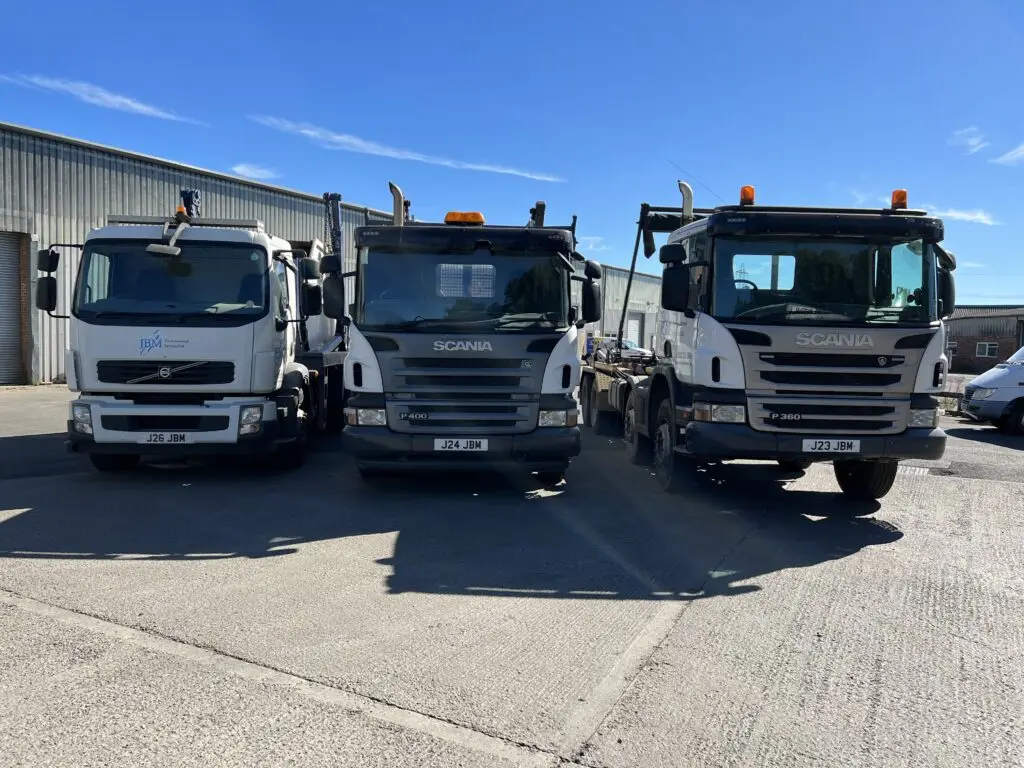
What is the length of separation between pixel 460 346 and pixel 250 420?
8.30 ft

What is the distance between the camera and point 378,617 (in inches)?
190

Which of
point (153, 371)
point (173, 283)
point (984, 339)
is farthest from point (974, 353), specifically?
point (153, 371)

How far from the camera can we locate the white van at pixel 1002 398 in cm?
1519

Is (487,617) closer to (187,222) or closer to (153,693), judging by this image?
(153,693)

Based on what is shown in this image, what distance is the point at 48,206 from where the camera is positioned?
772 inches

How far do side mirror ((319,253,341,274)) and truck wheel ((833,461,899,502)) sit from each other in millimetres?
5760

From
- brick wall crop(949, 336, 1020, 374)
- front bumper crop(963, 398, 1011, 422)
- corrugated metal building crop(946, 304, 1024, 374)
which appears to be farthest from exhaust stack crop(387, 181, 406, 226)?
brick wall crop(949, 336, 1020, 374)

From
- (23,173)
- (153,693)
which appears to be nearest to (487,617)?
(153,693)

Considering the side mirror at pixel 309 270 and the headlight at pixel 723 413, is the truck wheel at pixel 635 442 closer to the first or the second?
the headlight at pixel 723 413

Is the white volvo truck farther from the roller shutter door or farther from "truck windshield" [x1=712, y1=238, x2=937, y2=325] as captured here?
the roller shutter door

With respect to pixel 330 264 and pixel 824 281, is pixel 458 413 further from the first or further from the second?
pixel 824 281

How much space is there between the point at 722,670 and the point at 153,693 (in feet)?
8.98

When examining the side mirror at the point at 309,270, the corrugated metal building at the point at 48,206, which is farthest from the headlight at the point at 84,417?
the corrugated metal building at the point at 48,206

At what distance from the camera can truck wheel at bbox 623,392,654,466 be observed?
395 inches
